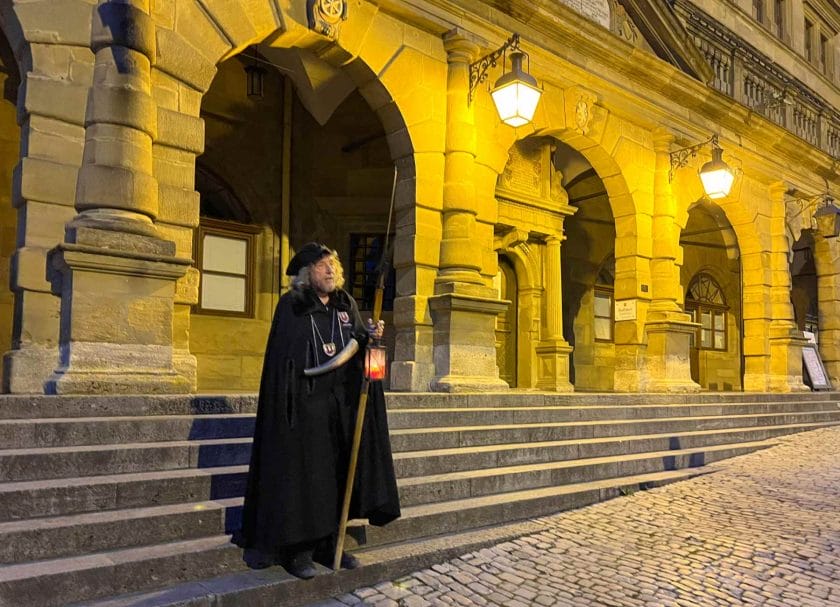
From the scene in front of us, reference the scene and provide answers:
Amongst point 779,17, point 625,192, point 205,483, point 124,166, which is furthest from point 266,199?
point 779,17

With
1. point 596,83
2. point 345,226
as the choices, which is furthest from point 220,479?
point 596,83

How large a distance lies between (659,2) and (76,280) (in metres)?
10.0

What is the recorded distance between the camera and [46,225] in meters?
6.11

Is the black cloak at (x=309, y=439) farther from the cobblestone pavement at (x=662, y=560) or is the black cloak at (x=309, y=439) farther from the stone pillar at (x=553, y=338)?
the stone pillar at (x=553, y=338)

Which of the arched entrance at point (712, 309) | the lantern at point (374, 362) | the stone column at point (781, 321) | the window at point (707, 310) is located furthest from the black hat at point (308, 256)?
the window at point (707, 310)

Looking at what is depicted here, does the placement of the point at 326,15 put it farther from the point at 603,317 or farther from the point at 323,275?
the point at 603,317

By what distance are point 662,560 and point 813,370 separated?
42.8 ft

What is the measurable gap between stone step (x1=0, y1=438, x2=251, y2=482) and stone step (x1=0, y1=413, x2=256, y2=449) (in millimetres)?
97

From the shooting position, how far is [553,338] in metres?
13.7

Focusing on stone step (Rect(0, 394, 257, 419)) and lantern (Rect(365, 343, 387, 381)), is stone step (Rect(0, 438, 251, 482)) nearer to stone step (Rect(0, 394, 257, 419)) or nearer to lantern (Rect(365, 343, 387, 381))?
stone step (Rect(0, 394, 257, 419))

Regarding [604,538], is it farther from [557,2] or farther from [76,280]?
[557,2]

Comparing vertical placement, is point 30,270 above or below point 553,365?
above

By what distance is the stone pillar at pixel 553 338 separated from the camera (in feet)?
44.1

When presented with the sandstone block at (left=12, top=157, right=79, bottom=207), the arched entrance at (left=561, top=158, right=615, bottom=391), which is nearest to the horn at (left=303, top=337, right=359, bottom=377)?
the sandstone block at (left=12, top=157, right=79, bottom=207)
